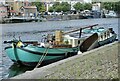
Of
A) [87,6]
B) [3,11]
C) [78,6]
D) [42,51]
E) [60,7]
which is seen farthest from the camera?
[87,6]

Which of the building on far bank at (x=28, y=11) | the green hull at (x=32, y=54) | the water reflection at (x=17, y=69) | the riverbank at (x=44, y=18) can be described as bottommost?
the riverbank at (x=44, y=18)

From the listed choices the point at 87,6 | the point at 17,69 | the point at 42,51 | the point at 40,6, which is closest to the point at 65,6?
the point at 87,6

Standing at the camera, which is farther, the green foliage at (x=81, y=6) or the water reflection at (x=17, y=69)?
the green foliage at (x=81, y=6)

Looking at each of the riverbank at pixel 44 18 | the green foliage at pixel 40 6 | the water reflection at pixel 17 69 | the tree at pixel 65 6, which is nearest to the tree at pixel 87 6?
the tree at pixel 65 6

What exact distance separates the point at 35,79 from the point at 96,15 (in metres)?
114

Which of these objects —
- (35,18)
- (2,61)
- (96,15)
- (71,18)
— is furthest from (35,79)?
(96,15)

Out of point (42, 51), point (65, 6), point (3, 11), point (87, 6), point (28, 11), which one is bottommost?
point (28, 11)

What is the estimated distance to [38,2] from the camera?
11431 centimetres

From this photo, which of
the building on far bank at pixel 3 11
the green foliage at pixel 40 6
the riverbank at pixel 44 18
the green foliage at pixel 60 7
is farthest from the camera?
the green foliage at pixel 60 7

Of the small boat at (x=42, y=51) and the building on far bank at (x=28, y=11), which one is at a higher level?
the small boat at (x=42, y=51)

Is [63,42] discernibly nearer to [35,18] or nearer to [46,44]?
[46,44]

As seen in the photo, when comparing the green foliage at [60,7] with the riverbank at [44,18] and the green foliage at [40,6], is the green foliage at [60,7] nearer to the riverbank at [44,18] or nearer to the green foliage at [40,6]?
the green foliage at [40,6]

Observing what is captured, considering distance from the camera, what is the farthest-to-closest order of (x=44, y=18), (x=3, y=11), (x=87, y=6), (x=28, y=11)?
(x=87, y=6) → (x=28, y=11) → (x=44, y=18) → (x=3, y=11)

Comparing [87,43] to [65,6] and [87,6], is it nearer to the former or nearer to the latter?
[65,6]
